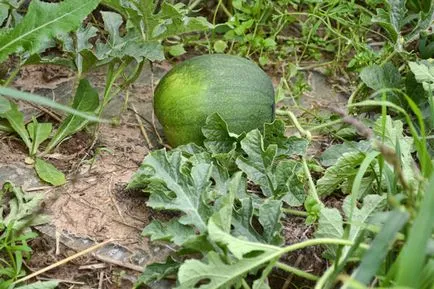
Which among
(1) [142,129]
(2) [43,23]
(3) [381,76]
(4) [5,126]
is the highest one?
(2) [43,23]

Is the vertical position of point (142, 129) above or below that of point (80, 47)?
below

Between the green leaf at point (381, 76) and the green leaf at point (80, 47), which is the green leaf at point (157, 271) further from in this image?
the green leaf at point (381, 76)

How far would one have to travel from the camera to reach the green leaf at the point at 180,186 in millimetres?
1904

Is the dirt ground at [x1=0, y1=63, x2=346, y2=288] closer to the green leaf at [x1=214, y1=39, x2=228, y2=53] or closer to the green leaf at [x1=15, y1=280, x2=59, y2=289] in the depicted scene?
the green leaf at [x1=15, y1=280, x2=59, y2=289]

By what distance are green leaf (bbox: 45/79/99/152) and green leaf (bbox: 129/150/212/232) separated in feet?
1.40

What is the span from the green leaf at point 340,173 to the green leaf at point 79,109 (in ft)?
2.67

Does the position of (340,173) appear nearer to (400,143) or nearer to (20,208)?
(400,143)

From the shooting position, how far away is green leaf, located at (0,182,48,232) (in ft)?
6.71

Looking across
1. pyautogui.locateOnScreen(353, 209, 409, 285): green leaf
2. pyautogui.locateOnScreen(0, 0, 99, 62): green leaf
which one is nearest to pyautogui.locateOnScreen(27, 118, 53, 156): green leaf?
pyautogui.locateOnScreen(0, 0, 99, 62): green leaf

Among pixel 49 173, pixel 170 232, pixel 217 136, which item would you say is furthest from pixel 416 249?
pixel 49 173

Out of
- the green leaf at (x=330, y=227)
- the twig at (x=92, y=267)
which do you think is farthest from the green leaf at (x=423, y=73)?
the twig at (x=92, y=267)

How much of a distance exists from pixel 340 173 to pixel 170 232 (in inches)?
23.9

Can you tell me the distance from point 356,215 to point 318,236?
12 centimetres

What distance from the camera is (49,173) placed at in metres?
2.28
